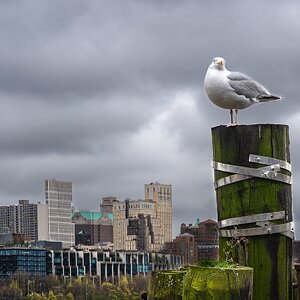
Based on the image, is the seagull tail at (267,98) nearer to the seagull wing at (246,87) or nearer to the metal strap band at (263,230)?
the seagull wing at (246,87)

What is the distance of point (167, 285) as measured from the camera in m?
7.39

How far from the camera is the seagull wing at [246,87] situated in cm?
808

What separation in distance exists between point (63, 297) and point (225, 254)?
15445 centimetres

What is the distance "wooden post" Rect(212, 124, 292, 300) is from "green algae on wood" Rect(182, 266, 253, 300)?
1101mm

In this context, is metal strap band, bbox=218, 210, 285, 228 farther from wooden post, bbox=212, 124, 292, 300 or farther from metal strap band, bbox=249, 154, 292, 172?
metal strap band, bbox=249, 154, 292, 172

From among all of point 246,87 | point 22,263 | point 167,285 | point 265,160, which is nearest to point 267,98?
point 246,87

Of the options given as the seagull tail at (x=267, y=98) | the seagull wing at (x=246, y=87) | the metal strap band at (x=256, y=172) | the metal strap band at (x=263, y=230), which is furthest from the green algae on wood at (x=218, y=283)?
the seagull tail at (x=267, y=98)

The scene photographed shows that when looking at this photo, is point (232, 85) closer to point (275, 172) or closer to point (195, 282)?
point (275, 172)

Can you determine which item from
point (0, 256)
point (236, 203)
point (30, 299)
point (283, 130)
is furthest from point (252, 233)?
point (0, 256)

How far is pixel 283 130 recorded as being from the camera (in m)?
7.36

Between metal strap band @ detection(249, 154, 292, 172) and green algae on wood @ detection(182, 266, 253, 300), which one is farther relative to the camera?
metal strap band @ detection(249, 154, 292, 172)

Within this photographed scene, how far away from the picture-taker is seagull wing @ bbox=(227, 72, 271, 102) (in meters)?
8.08

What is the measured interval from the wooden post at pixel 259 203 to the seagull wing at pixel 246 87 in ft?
2.50

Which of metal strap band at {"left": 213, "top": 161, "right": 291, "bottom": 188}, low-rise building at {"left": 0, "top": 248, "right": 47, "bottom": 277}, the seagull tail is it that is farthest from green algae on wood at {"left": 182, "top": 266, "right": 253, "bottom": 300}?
low-rise building at {"left": 0, "top": 248, "right": 47, "bottom": 277}
